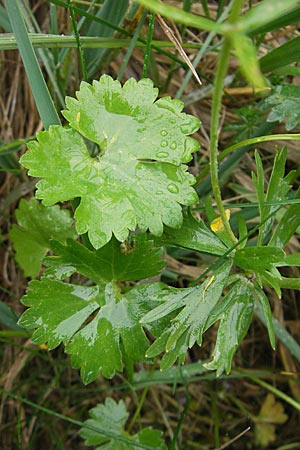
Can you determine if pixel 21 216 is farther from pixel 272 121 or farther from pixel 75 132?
pixel 272 121

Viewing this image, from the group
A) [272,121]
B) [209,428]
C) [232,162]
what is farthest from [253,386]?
[272,121]

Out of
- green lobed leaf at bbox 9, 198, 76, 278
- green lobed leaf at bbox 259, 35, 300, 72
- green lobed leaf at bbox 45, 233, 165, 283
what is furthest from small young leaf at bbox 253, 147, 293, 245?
green lobed leaf at bbox 9, 198, 76, 278

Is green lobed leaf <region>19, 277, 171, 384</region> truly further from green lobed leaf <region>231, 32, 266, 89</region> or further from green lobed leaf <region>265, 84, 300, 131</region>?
green lobed leaf <region>231, 32, 266, 89</region>

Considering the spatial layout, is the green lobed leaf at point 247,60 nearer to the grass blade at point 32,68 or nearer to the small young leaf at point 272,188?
the small young leaf at point 272,188

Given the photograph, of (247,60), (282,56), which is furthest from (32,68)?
(247,60)

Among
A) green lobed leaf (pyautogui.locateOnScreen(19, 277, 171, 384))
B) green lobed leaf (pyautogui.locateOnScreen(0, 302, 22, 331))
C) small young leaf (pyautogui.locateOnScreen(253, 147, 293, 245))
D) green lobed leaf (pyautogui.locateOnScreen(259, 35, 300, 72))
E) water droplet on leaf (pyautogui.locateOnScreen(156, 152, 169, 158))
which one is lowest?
green lobed leaf (pyautogui.locateOnScreen(0, 302, 22, 331))

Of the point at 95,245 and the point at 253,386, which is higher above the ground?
the point at 95,245

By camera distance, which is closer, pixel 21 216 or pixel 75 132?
pixel 75 132
